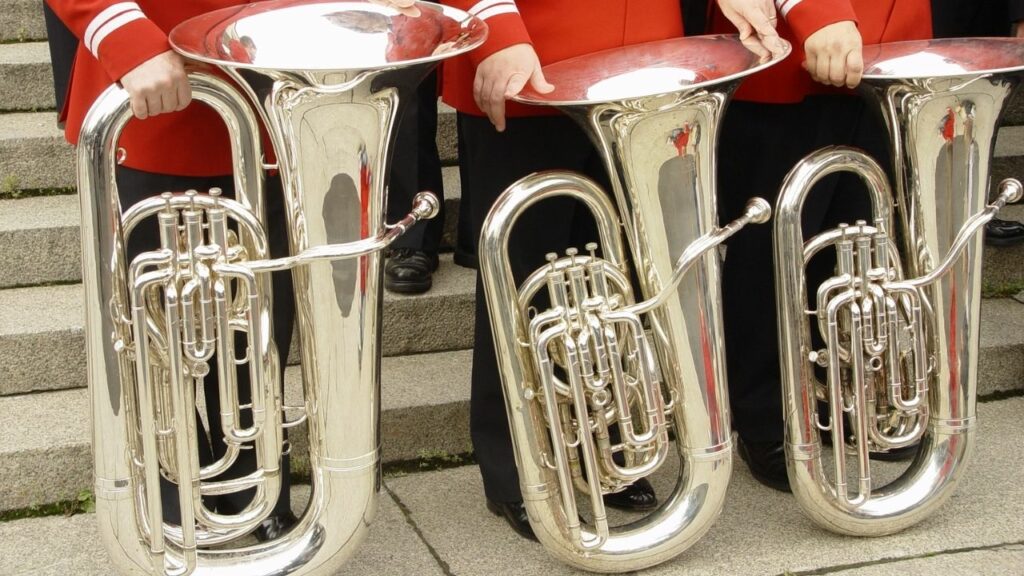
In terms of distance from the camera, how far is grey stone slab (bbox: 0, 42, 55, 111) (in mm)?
3951

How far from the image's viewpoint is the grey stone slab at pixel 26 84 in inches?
156

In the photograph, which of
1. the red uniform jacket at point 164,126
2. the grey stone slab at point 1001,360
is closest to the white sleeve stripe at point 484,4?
the red uniform jacket at point 164,126

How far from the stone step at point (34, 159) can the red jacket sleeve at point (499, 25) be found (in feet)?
6.10

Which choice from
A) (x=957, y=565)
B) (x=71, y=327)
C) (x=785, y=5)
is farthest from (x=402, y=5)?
(x=957, y=565)

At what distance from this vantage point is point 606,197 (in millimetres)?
2336

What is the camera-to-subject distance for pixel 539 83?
2.25m

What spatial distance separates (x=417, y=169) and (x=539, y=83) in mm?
1171

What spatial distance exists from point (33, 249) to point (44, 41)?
1.32 metres

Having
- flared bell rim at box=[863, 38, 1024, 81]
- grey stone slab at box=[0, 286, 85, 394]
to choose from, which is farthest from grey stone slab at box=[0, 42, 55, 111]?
flared bell rim at box=[863, 38, 1024, 81]

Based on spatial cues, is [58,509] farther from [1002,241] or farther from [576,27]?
[1002,241]

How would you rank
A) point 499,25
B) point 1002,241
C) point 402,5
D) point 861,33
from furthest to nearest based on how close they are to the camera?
point 1002,241 < point 861,33 < point 499,25 < point 402,5

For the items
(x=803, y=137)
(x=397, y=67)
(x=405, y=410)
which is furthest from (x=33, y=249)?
(x=803, y=137)

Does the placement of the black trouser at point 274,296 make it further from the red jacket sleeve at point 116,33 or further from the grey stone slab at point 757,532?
the grey stone slab at point 757,532

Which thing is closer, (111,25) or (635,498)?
(111,25)
